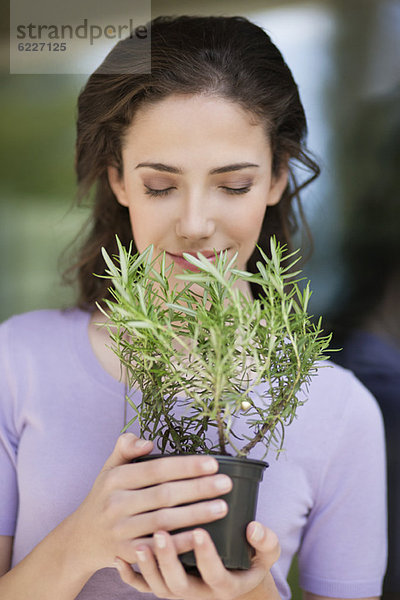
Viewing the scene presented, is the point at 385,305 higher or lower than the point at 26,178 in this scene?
lower

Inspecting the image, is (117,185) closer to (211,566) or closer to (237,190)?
(237,190)

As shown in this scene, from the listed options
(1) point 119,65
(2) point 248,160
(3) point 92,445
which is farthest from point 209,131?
(3) point 92,445

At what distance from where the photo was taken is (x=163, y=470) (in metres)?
0.52

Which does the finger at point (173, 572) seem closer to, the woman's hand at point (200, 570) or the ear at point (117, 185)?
the woman's hand at point (200, 570)

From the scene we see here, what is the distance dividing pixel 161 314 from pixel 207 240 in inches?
10.2

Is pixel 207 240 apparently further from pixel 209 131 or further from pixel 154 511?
pixel 154 511

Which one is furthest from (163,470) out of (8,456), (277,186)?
(277,186)

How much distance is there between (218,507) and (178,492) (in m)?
0.03

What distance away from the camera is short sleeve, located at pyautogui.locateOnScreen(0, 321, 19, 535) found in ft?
2.76

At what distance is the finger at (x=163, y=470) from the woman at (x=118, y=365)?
0.21 m

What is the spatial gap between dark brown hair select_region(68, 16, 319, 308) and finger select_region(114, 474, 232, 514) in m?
0.50

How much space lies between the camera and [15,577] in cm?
71

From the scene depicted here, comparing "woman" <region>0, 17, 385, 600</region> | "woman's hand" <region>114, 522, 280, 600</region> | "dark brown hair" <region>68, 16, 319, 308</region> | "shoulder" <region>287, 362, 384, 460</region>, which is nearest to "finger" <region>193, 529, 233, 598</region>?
"woman's hand" <region>114, 522, 280, 600</region>

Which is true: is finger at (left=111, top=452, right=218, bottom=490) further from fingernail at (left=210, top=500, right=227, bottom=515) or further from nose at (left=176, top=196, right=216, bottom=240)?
nose at (left=176, top=196, right=216, bottom=240)
